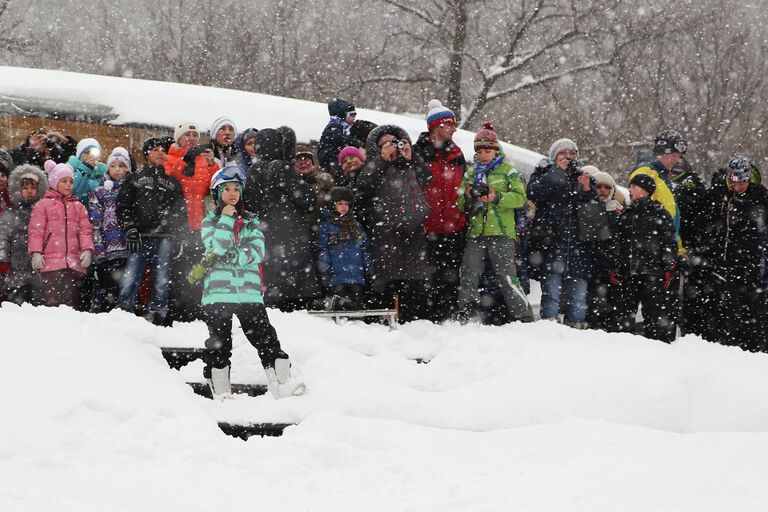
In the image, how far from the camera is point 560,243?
26.5 feet

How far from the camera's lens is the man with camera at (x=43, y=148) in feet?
25.8

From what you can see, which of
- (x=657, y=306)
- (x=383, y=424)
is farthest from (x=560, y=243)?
(x=383, y=424)

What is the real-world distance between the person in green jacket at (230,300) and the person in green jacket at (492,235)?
248 cm

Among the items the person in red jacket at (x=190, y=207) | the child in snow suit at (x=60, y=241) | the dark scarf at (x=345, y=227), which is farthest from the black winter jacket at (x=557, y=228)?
the child in snow suit at (x=60, y=241)

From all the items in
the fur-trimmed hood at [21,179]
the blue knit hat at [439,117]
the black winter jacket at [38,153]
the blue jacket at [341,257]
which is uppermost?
the blue knit hat at [439,117]

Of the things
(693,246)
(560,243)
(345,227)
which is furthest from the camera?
(693,246)

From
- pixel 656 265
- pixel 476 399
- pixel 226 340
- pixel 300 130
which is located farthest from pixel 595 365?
pixel 300 130

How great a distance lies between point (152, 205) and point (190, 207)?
0.34 meters

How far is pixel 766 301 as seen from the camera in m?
8.31

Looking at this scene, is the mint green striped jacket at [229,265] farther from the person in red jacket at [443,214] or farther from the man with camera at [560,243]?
the man with camera at [560,243]

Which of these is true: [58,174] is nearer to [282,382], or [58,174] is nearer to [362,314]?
[362,314]

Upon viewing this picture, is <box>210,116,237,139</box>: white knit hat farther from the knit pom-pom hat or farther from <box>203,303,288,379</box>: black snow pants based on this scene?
<box>203,303,288,379</box>: black snow pants

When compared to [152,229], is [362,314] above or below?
below

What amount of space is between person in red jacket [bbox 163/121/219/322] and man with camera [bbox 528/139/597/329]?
3220 mm
